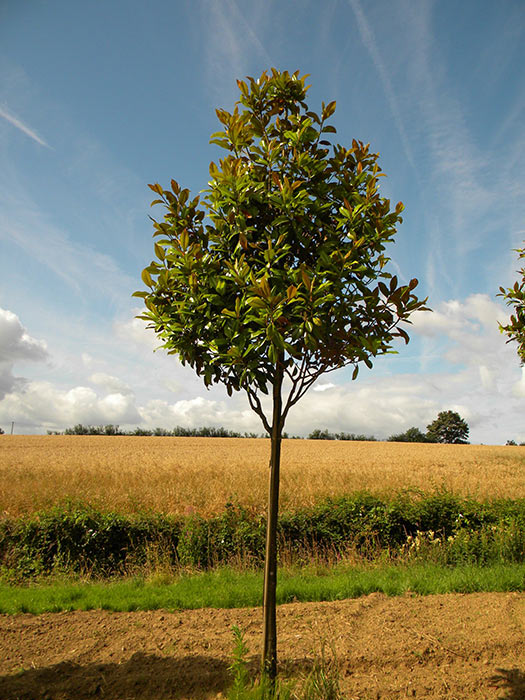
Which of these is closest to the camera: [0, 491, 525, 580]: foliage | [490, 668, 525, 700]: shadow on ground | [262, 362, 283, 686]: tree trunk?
[262, 362, 283, 686]: tree trunk

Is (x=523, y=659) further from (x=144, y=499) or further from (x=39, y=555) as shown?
(x=144, y=499)

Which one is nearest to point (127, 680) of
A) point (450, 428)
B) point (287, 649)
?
point (287, 649)

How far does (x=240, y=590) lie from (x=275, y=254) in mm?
5512

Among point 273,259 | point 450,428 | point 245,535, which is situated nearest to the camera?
point 273,259

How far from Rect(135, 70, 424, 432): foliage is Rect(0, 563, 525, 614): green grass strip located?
3.86 m

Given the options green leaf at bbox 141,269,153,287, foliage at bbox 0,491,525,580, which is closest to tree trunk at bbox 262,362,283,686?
green leaf at bbox 141,269,153,287

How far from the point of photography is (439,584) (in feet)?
23.3

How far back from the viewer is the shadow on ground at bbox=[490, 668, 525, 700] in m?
4.05

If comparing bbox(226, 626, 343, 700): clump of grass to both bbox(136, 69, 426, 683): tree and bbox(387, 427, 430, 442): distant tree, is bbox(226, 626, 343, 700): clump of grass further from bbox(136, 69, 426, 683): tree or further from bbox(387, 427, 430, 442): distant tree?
bbox(387, 427, 430, 442): distant tree

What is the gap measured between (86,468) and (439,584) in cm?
1827

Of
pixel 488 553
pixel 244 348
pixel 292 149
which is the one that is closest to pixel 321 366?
pixel 244 348

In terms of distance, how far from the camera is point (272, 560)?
4074mm

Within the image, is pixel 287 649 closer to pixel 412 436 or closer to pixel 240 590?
pixel 240 590

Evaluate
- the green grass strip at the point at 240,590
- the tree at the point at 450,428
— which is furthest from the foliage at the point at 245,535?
the tree at the point at 450,428
